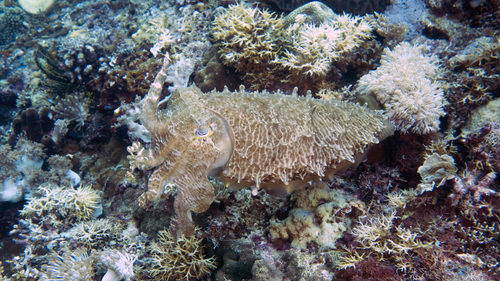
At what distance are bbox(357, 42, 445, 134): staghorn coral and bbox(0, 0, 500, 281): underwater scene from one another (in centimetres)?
3

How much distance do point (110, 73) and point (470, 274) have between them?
6999 millimetres

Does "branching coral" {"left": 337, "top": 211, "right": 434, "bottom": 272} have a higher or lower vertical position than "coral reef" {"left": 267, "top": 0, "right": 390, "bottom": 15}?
lower

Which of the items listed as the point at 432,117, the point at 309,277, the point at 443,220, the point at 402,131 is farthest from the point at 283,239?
the point at 432,117

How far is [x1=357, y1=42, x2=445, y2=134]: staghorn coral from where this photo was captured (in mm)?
3320

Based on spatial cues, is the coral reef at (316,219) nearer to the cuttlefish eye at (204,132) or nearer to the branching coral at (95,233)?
the cuttlefish eye at (204,132)

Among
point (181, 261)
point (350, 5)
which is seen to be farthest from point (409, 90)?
point (181, 261)

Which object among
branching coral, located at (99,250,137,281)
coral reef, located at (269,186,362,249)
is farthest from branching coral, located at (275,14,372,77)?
branching coral, located at (99,250,137,281)

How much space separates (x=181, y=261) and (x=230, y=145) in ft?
6.92

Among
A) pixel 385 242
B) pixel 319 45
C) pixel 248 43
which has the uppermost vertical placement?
pixel 319 45

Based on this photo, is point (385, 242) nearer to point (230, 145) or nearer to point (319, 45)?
point (230, 145)

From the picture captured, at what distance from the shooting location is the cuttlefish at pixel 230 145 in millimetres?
2529

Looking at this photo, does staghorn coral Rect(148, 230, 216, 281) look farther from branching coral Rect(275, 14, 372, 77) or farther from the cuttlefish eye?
branching coral Rect(275, 14, 372, 77)

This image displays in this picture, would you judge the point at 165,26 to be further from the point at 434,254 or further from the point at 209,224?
the point at 434,254

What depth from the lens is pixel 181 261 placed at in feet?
11.2
